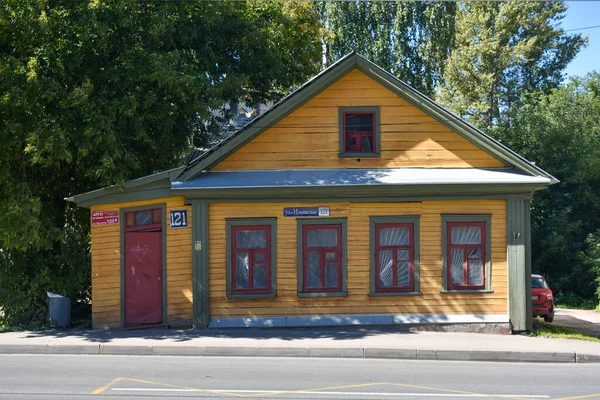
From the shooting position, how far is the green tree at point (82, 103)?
52.5ft

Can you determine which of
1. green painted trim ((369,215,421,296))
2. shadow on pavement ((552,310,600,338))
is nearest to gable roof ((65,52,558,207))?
green painted trim ((369,215,421,296))

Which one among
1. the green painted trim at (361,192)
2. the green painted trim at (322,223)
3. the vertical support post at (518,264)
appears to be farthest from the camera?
the green painted trim at (322,223)

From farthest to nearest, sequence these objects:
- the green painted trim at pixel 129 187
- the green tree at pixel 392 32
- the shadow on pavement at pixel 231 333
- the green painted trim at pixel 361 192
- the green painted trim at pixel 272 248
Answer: the green tree at pixel 392 32, the green painted trim at pixel 272 248, the green painted trim at pixel 129 187, the green painted trim at pixel 361 192, the shadow on pavement at pixel 231 333

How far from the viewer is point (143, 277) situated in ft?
56.1

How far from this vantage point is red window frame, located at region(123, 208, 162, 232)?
17.0m

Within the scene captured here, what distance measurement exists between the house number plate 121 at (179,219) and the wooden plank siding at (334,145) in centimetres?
132

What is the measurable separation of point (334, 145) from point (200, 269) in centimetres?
429

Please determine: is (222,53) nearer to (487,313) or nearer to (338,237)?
(338,237)

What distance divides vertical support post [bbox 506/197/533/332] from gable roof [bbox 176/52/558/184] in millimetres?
1019

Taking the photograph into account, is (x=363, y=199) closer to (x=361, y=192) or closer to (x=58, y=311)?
(x=361, y=192)

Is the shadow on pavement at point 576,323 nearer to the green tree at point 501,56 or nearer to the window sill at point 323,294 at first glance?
the window sill at point 323,294

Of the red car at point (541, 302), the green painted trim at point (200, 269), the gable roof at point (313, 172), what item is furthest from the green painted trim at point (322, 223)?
the red car at point (541, 302)

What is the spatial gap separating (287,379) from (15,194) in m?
8.91

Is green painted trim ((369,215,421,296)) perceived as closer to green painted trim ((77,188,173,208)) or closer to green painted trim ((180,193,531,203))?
green painted trim ((180,193,531,203))
